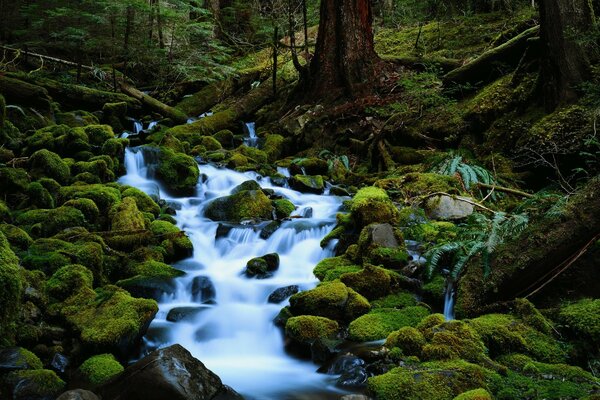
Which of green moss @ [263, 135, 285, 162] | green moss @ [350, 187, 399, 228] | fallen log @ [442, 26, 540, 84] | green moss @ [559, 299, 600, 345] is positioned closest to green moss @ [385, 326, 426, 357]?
green moss @ [559, 299, 600, 345]

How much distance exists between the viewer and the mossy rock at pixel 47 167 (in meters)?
8.86

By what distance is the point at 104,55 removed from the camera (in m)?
19.0

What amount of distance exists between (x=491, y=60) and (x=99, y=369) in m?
10.2

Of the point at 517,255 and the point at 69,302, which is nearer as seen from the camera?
the point at 517,255

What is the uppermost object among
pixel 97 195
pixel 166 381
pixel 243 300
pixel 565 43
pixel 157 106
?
pixel 565 43

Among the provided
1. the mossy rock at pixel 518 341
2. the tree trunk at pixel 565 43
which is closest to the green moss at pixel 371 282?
the mossy rock at pixel 518 341

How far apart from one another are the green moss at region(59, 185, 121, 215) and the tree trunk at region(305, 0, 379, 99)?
24.0 feet

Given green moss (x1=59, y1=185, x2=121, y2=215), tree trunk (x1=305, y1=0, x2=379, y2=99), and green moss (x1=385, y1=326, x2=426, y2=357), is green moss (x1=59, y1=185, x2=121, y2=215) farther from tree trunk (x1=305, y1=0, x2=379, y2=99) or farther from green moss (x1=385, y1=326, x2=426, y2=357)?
tree trunk (x1=305, y1=0, x2=379, y2=99)

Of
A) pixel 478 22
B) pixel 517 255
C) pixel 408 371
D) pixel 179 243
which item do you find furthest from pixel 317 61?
pixel 408 371

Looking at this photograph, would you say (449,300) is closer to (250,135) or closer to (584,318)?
(584,318)

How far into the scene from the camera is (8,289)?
13.3 ft

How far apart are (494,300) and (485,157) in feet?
18.1

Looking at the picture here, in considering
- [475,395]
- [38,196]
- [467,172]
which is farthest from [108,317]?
[467,172]

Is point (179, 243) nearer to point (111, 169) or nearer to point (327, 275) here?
point (327, 275)
